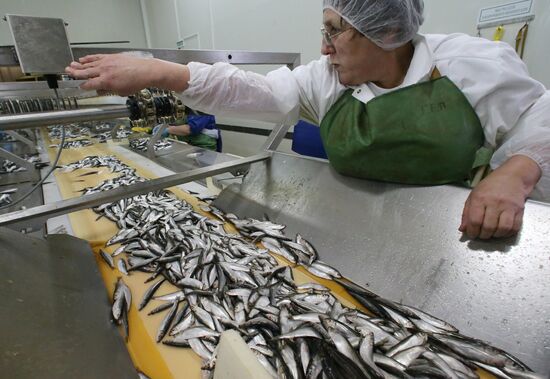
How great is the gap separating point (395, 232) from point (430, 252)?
0.15m

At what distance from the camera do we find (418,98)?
42.3 inches

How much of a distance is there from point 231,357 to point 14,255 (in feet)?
3.20

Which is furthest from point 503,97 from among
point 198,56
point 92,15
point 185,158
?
point 92,15

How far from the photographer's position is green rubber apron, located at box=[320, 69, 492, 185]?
1053 mm

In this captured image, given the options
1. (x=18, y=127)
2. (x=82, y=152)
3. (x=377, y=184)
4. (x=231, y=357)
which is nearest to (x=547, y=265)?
(x=377, y=184)

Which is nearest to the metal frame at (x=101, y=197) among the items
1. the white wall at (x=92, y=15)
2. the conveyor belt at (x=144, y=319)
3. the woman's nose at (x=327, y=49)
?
the conveyor belt at (x=144, y=319)

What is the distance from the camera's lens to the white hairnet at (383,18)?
3.46 ft

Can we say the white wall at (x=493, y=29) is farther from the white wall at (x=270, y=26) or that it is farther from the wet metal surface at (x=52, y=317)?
the wet metal surface at (x=52, y=317)

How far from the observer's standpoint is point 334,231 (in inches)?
51.0

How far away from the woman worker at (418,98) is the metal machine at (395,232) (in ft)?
0.27

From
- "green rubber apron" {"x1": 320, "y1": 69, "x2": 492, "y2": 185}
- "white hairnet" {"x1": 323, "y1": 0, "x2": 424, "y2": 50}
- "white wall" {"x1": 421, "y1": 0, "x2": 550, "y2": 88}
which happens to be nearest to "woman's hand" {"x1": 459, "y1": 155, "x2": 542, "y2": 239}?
"green rubber apron" {"x1": 320, "y1": 69, "x2": 492, "y2": 185}

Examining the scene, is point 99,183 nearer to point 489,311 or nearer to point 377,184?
point 377,184

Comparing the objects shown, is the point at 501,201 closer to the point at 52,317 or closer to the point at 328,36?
the point at 328,36

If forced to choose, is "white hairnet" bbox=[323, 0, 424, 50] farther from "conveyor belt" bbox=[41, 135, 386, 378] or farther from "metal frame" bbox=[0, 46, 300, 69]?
"conveyor belt" bbox=[41, 135, 386, 378]
